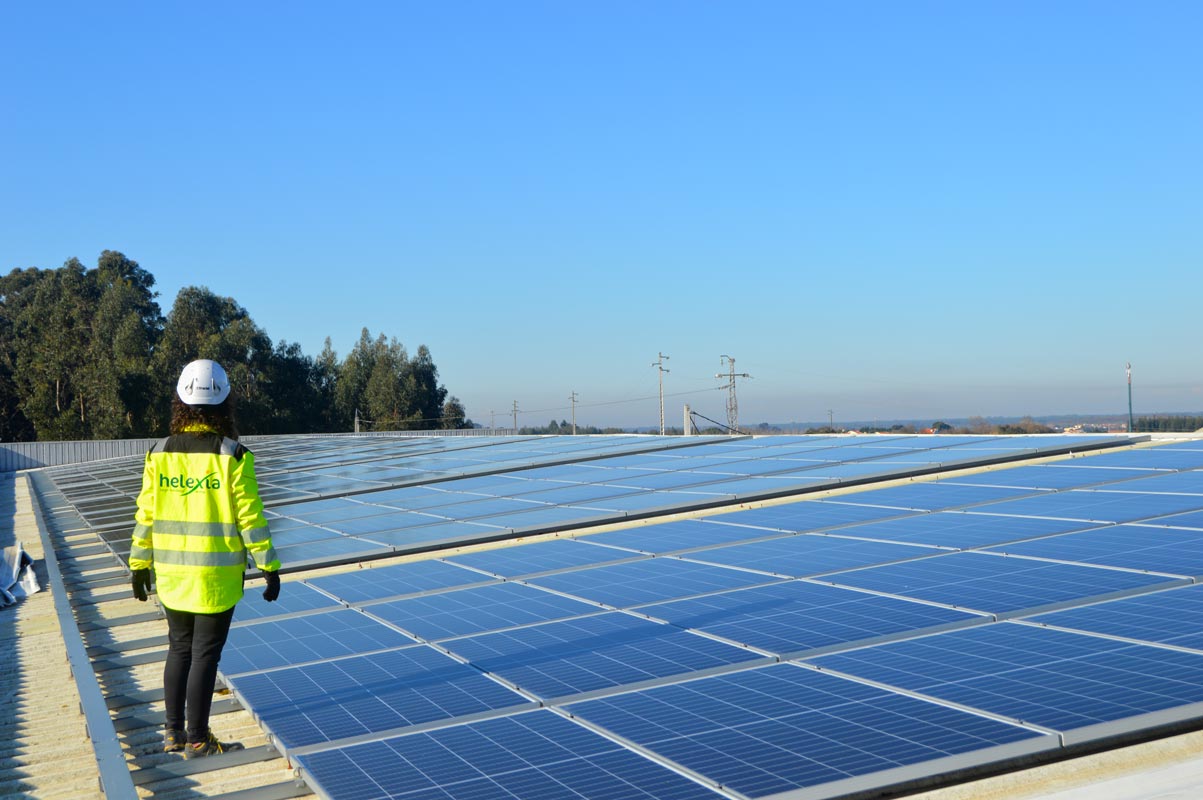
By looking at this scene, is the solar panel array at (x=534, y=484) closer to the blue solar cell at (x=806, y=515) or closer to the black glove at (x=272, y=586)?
the blue solar cell at (x=806, y=515)

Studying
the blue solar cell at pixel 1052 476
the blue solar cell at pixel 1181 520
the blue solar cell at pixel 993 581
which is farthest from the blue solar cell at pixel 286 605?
the blue solar cell at pixel 1052 476

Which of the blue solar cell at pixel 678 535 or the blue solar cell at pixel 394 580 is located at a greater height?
the blue solar cell at pixel 678 535

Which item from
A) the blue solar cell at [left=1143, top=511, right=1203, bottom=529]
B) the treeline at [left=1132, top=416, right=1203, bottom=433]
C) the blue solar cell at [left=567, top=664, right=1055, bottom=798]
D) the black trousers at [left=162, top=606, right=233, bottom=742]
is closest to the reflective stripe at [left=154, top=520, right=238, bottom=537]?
the black trousers at [left=162, top=606, right=233, bottom=742]

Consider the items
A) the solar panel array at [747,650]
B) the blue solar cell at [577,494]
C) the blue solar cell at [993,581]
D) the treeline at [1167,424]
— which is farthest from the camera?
the treeline at [1167,424]

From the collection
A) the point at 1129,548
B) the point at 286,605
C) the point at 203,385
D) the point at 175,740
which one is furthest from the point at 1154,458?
the point at 175,740

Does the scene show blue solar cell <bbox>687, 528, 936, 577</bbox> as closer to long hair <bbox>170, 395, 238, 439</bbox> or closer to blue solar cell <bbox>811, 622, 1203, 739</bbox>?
blue solar cell <bbox>811, 622, 1203, 739</bbox>

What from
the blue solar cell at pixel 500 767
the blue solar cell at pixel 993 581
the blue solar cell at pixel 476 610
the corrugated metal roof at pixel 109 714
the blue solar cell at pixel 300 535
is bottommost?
the corrugated metal roof at pixel 109 714

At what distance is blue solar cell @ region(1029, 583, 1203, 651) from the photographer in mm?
6980

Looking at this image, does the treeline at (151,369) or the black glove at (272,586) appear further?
the treeline at (151,369)

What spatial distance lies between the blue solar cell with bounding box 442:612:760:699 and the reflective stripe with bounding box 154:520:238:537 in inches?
79.3

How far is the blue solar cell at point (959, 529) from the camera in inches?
428

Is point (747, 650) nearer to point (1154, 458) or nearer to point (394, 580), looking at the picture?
point (394, 580)

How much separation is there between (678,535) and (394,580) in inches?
139

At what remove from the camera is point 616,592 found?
970 cm
